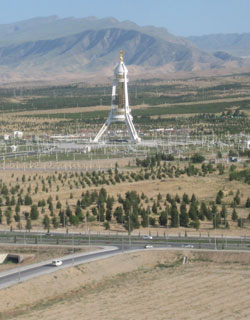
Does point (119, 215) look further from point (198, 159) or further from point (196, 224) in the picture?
point (198, 159)

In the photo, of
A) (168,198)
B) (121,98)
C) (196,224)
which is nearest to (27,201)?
(168,198)

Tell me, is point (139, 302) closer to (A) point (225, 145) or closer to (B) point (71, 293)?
(B) point (71, 293)

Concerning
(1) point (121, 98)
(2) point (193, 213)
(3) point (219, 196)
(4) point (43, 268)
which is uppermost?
(1) point (121, 98)

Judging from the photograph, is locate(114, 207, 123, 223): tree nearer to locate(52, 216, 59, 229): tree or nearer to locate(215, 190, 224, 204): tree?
locate(52, 216, 59, 229): tree

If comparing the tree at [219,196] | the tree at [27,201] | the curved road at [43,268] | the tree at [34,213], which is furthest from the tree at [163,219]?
the tree at [27,201]

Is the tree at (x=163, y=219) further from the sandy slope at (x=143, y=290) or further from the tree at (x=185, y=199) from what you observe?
the sandy slope at (x=143, y=290)

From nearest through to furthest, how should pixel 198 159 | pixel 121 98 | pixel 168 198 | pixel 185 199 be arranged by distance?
1. pixel 185 199
2. pixel 168 198
3. pixel 198 159
4. pixel 121 98

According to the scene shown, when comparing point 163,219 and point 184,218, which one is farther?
point 163,219

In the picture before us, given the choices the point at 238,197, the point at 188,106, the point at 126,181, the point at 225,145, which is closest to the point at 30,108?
the point at 188,106

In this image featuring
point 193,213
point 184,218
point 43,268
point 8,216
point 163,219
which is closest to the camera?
point 43,268
